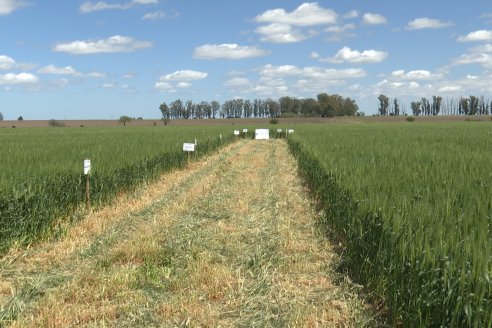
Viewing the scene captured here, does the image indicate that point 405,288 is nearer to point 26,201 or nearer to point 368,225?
point 368,225

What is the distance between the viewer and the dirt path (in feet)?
15.1

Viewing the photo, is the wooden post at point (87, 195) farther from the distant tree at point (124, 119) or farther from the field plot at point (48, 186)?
the distant tree at point (124, 119)

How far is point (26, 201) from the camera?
7.16 m

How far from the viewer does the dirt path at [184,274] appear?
460 centimetres

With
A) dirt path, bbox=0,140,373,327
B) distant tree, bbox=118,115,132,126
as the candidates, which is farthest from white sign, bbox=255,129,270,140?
distant tree, bbox=118,115,132,126


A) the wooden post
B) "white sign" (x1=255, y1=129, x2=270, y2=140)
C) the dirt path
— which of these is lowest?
the dirt path

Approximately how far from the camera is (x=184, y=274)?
5738 mm

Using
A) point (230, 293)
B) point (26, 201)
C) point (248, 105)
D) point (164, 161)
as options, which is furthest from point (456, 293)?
point (248, 105)

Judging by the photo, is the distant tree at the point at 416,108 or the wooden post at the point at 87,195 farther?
the distant tree at the point at 416,108

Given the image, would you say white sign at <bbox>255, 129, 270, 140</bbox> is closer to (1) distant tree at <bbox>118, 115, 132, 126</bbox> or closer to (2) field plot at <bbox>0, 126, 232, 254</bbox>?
(2) field plot at <bbox>0, 126, 232, 254</bbox>

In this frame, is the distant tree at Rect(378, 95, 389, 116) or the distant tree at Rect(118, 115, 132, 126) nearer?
the distant tree at Rect(118, 115, 132, 126)

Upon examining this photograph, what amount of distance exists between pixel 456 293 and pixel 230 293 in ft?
8.51

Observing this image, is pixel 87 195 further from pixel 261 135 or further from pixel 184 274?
pixel 261 135

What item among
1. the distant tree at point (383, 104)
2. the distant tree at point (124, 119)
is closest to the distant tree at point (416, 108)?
the distant tree at point (383, 104)
